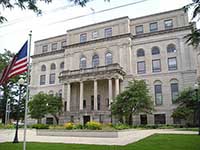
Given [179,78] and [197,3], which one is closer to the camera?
[197,3]

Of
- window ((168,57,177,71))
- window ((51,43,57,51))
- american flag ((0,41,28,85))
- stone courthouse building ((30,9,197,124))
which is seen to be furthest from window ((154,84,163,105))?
american flag ((0,41,28,85))

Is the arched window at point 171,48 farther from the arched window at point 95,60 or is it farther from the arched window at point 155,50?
the arched window at point 95,60

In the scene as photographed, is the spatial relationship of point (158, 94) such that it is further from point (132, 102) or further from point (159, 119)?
point (132, 102)

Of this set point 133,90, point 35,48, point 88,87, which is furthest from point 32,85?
point 133,90

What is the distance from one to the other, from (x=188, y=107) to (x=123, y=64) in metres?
15.6

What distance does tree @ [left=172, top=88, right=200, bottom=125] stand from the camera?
35.5 metres

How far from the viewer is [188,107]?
36.3 metres

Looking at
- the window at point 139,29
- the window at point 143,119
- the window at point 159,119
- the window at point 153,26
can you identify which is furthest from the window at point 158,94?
the window at point 139,29

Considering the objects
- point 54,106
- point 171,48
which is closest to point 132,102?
point 171,48

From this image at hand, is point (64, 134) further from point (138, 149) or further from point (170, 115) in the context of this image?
point (170, 115)

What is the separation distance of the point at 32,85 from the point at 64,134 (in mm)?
35410

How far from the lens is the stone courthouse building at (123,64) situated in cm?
4212

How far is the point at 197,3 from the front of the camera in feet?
30.8

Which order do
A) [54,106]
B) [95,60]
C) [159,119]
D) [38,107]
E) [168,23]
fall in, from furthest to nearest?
1. [95,60]
2. [168,23]
3. [54,106]
4. [38,107]
5. [159,119]
